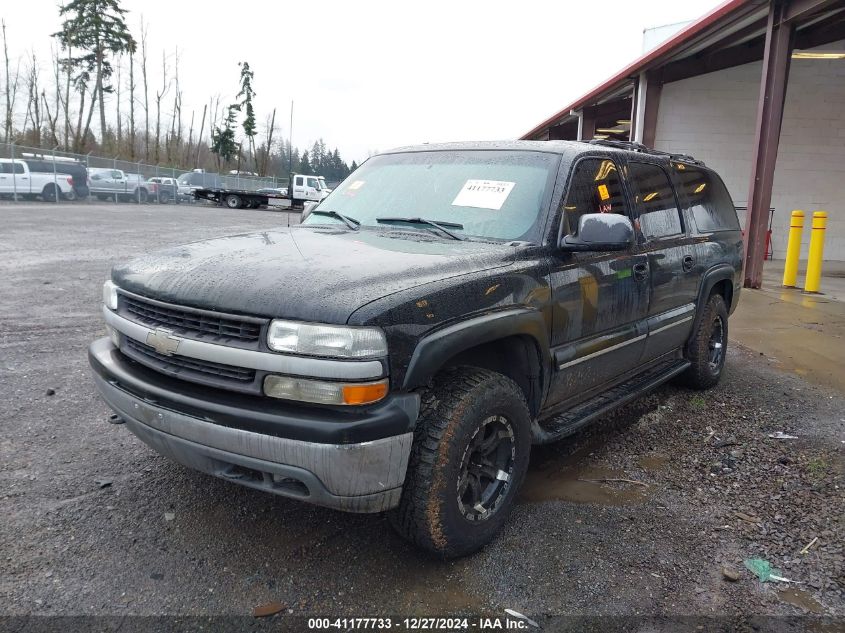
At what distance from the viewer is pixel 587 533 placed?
9.66ft

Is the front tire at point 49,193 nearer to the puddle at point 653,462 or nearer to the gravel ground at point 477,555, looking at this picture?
the gravel ground at point 477,555

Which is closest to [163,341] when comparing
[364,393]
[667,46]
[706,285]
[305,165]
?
[364,393]

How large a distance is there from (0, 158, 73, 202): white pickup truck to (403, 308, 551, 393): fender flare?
29.6 meters

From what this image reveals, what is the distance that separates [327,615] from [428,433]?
2.53 feet

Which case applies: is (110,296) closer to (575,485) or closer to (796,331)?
(575,485)

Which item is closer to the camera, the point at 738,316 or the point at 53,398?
the point at 53,398

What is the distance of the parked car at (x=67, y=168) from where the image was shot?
1062 inches

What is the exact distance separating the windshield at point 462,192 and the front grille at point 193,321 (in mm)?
1327

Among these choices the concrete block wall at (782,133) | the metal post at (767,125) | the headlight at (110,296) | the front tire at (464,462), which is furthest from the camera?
the concrete block wall at (782,133)

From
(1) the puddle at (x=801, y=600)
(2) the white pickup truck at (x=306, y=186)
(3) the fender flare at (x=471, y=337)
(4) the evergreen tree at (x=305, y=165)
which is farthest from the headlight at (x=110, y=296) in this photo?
(4) the evergreen tree at (x=305, y=165)

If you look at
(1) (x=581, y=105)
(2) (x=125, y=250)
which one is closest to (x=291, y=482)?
(2) (x=125, y=250)

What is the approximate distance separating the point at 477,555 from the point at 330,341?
1235 mm

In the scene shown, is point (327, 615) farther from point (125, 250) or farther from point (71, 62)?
point (71, 62)

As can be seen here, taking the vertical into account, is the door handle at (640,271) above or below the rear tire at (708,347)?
above
